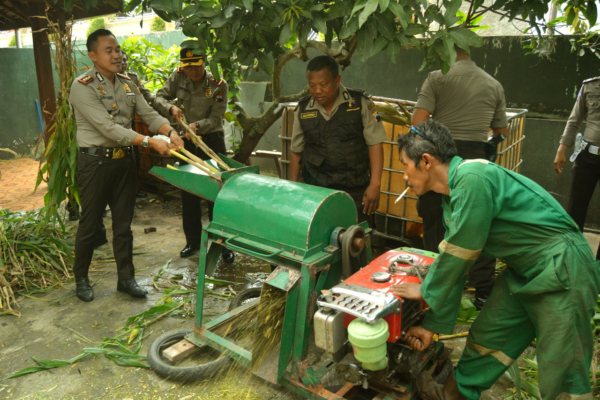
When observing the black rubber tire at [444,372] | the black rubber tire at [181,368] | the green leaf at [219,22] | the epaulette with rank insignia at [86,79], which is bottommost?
the black rubber tire at [181,368]

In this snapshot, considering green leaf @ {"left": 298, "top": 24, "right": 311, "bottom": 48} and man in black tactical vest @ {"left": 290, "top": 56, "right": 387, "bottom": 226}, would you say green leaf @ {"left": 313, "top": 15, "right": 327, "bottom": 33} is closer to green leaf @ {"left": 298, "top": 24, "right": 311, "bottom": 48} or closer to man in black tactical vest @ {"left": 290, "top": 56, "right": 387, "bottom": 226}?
green leaf @ {"left": 298, "top": 24, "right": 311, "bottom": 48}

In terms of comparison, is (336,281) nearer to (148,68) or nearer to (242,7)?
(242,7)

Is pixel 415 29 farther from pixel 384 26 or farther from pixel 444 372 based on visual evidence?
pixel 444 372

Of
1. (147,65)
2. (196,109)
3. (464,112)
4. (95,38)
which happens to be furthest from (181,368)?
(147,65)

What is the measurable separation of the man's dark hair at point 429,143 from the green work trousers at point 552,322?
0.63 m

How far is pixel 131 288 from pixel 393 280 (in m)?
2.55

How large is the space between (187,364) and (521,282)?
2165mm

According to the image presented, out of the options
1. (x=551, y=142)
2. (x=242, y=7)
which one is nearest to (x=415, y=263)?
(x=242, y=7)

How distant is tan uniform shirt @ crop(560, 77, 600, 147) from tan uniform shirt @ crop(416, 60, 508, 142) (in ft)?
4.34

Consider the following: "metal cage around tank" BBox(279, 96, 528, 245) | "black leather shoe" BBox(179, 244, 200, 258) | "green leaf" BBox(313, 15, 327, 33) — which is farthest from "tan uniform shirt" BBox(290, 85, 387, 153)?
"black leather shoe" BBox(179, 244, 200, 258)

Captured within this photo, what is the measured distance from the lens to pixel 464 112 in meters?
3.72

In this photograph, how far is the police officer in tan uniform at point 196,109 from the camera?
16.1ft

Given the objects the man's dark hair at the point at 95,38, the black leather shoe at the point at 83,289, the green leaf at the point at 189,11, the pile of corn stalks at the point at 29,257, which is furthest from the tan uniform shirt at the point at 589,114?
the pile of corn stalks at the point at 29,257

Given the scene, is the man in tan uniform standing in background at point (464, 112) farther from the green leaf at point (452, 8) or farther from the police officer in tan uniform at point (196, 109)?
the police officer in tan uniform at point (196, 109)
